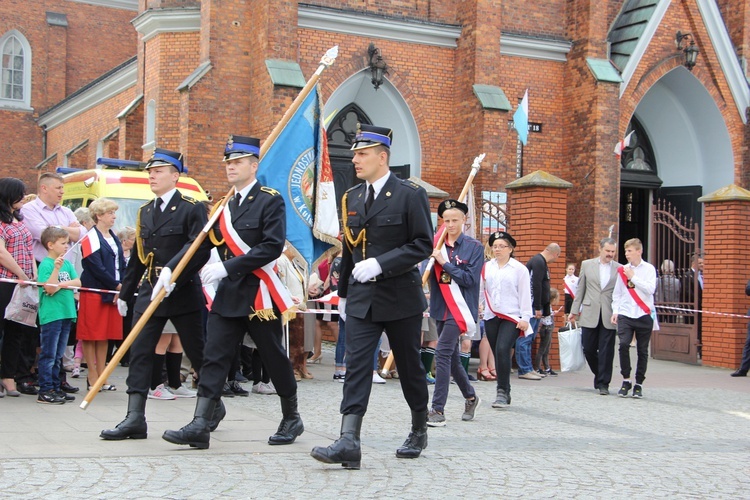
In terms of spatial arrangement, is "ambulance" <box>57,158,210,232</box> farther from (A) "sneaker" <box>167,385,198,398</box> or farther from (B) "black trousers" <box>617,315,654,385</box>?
(B) "black trousers" <box>617,315,654,385</box>

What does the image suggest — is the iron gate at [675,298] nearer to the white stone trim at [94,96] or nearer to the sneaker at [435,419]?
the sneaker at [435,419]

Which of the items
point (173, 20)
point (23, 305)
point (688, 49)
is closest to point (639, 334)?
point (23, 305)

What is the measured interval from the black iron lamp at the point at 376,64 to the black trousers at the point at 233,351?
15.6 m

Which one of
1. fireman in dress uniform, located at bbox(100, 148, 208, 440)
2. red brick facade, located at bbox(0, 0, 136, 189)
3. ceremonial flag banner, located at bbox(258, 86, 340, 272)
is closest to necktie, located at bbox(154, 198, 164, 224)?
fireman in dress uniform, located at bbox(100, 148, 208, 440)

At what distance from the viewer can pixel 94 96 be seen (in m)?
32.2

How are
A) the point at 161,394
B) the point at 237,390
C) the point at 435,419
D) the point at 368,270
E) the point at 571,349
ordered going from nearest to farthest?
1. the point at 368,270
2. the point at 435,419
3. the point at 161,394
4. the point at 237,390
5. the point at 571,349

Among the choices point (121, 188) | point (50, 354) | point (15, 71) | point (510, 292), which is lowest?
point (50, 354)

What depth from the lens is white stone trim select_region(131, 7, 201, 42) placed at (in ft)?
73.0

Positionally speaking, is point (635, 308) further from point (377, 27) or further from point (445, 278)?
point (377, 27)

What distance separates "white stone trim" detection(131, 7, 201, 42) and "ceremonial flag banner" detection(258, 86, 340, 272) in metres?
11.7

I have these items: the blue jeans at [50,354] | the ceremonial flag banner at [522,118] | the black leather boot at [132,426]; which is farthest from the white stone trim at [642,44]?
the black leather boot at [132,426]

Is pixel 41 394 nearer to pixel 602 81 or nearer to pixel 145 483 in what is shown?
pixel 145 483

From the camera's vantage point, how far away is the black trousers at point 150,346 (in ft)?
23.6

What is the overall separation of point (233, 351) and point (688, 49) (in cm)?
2048
